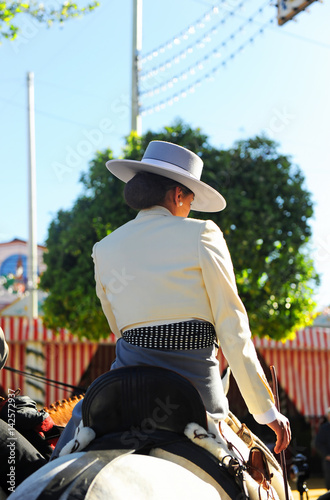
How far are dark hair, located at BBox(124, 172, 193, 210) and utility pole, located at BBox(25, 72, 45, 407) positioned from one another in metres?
10.0

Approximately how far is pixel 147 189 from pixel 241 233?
25.8ft

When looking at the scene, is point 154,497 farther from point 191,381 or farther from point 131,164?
point 131,164

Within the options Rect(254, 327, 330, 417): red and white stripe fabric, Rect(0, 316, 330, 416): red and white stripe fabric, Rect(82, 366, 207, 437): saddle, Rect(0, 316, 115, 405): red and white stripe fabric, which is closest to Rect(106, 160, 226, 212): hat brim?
Rect(82, 366, 207, 437): saddle

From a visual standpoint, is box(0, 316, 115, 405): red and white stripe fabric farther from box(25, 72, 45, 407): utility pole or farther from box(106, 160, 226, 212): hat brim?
box(106, 160, 226, 212): hat brim

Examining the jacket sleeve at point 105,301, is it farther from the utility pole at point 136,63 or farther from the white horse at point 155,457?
the utility pole at point 136,63

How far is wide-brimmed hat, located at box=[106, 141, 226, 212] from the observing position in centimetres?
254

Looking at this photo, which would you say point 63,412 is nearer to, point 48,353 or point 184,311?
point 184,311

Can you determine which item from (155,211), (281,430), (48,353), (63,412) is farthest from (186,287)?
(48,353)

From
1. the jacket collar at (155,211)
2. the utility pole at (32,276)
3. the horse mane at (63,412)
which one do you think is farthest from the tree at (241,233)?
the jacket collar at (155,211)

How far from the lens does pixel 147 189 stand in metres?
2.53

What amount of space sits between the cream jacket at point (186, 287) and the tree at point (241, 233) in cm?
759

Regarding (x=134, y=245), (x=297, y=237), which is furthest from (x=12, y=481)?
(x=297, y=237)

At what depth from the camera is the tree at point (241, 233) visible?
10.4m

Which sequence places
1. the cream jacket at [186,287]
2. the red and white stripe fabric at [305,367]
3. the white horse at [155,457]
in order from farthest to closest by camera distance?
the red and white stripe fabric at [305,367], the cream jacket at [186,287], the white horse at [155,457]
